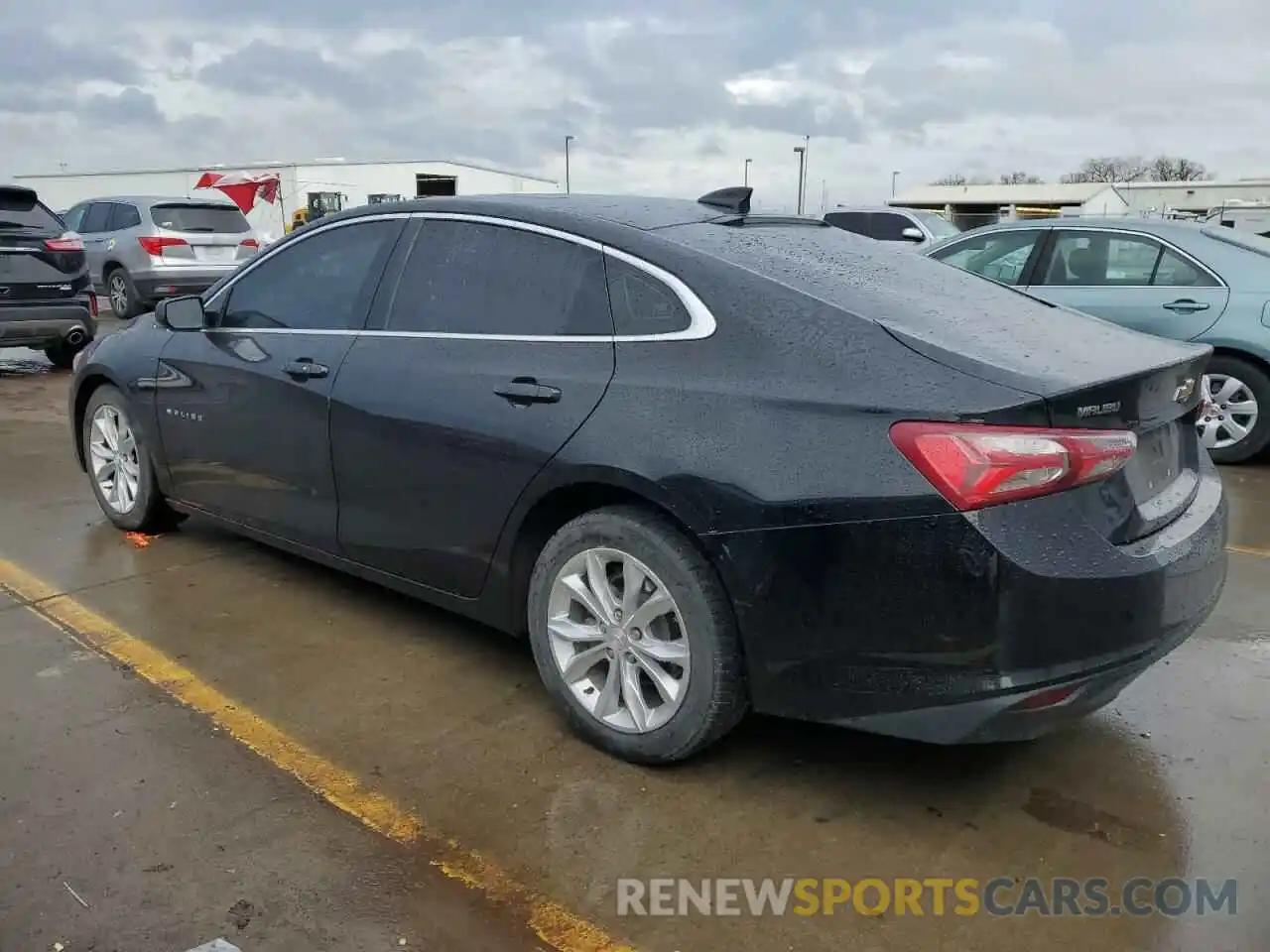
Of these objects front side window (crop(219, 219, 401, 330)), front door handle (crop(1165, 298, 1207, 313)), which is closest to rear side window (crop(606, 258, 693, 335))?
front side window (crop(219, 219, 401, 330))

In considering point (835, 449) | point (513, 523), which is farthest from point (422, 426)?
point (835, 449)

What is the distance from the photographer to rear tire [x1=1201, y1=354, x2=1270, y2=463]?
657cm

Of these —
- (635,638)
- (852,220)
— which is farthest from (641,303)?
(852,220)

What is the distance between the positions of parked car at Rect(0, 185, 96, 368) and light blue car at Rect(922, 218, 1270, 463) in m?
8.35

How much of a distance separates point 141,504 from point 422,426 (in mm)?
2226

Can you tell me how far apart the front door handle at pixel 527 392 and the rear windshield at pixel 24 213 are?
8396mm

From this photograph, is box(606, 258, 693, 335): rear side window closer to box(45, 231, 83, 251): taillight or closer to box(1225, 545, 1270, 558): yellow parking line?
box(1225, 545, 1270, 558): yellow parking line

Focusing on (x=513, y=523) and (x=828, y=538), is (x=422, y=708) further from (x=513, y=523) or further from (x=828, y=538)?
(x=828, y=538)

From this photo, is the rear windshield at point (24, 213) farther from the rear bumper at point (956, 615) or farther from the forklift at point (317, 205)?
the forklift at point (317, 205)

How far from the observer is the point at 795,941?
2.34 meters

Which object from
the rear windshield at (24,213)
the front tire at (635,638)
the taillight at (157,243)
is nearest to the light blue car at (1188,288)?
the front tire at (635,638)

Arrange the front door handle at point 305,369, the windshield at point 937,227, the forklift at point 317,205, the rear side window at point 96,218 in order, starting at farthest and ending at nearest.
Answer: the forklift at point 317,205 < the rear side window at point 96,218 < the windshield at point 937,227 < the front door handle at point 305,369

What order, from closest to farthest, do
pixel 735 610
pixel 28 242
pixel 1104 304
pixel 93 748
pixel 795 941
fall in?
1. pixel 795 941
2. pixel 735 610
3. pixel 93 748
4. pixel 1104 304
5. pixel 28 242

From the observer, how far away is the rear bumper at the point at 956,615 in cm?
240
